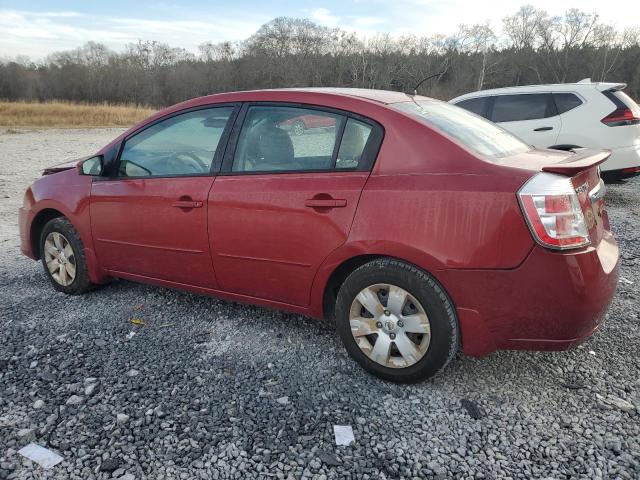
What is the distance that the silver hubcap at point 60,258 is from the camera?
4.20m

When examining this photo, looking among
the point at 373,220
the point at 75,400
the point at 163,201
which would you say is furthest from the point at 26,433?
the point at 373,220

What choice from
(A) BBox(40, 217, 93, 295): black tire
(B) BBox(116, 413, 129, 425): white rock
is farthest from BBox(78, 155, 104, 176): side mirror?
(B) BBox(116, 413, 129, 425): white rock

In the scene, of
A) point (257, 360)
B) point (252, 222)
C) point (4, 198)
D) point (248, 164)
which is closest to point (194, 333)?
point (257, 360)

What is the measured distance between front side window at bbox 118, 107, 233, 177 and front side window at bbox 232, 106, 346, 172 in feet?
0.73

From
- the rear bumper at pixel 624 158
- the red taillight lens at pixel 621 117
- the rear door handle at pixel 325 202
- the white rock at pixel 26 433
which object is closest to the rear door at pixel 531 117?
the red taillight lens at pixel 621 117

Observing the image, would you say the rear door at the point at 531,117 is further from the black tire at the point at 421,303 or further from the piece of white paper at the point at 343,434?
the piece of white paper at the point at 343,434

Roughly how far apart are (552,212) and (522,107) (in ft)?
21.4

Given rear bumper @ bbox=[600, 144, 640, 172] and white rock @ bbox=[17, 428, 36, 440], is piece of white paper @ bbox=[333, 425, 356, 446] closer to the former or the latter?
white rock @ bbox=[17, 428, 36, 440]

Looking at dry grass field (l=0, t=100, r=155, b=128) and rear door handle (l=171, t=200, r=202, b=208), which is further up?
rear door handle (l=171, t=200, r=202, b=208)

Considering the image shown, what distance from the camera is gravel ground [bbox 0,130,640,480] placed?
88.6 inches

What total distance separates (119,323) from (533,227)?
291 centimetres

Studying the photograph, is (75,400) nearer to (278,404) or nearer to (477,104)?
(278,404)

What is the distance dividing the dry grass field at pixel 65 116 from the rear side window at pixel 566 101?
1117 inches

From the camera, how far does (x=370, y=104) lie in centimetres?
292
